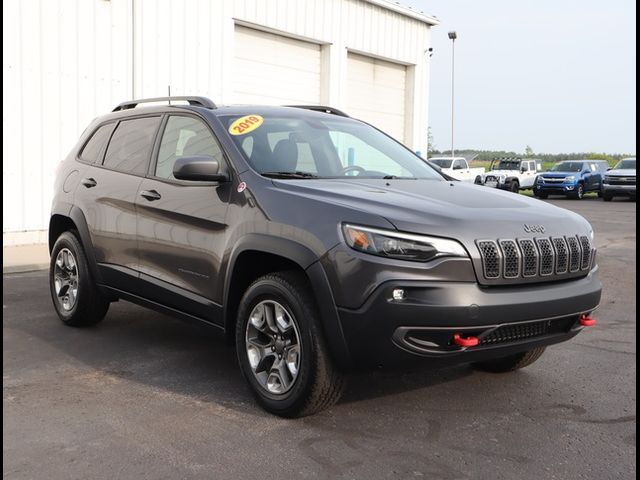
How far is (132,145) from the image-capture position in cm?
562

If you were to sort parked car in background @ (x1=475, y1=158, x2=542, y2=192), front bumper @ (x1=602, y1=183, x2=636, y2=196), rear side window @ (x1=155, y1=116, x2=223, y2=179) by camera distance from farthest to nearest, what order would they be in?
parked car in background @ (x1=475, y1=158, x2=542, y2=192) < front bumper @ (x1=602, y1=183, x2=636, y2=196) < rear side window @ (x1=155, y1=116, x2=223, y2=179)

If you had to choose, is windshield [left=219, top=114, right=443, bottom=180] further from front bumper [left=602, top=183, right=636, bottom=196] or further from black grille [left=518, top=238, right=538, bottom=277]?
front bumper [left=602, top=183, right=636, bottom=196]

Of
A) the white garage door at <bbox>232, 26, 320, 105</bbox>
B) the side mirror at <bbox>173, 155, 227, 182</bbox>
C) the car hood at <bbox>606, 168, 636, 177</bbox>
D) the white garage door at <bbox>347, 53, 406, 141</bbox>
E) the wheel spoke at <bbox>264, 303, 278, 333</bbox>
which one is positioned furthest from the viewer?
the car hood at <bbox>606, 168, 636, 177</bbox>

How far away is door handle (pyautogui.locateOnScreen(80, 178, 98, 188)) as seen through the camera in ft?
19.1

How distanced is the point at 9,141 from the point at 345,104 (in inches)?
335

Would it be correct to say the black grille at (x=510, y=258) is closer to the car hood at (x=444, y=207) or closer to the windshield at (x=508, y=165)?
the car hood at (x=444, y=207)

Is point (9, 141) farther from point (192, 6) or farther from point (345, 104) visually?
point (345, 104)

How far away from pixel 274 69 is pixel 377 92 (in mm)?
4187

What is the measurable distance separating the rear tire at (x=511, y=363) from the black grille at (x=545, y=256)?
1.06 m

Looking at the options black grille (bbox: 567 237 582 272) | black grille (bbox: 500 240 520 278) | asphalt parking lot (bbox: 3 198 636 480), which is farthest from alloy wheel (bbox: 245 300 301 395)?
black grille (bbox: 567 237 582 272)

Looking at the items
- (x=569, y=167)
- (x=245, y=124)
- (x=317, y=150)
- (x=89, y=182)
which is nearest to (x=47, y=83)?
(x=89, y=182)

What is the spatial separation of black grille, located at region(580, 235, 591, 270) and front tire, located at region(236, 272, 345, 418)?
1.48m

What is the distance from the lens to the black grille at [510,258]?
12.3 ft

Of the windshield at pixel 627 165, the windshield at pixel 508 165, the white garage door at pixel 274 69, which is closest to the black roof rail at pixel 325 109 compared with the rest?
the white garage door at pixel 274 69
